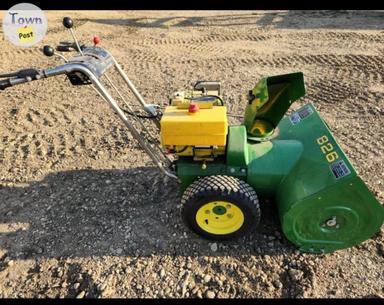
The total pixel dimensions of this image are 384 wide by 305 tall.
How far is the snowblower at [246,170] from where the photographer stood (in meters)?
2.54

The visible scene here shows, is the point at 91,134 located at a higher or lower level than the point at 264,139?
lower

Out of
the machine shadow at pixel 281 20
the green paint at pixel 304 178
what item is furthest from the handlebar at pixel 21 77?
the machine shadow at pixel 281 20

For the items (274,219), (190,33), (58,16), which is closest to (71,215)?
(274,219)

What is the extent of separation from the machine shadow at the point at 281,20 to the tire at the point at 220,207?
6.46 meters

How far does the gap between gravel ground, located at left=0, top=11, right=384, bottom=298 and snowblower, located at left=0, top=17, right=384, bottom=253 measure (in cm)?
24

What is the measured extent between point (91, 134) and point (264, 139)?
2262mm

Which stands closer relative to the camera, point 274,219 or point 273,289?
point 273,289

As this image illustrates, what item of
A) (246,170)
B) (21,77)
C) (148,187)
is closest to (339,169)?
(246,170)

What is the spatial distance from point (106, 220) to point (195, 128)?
1.27m

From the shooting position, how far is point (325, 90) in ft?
17.6

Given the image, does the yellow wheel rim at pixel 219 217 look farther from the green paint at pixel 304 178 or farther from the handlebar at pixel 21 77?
the handlebar at pixel 21 77

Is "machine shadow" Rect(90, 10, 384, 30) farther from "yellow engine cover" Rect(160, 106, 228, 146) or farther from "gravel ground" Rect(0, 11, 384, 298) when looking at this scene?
"yellow engine cover" Rect(160, 106, 228, 146)

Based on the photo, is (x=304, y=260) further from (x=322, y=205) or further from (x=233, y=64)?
(x=233, y=64)

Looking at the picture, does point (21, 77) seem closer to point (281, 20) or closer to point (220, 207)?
point (220, 207)
